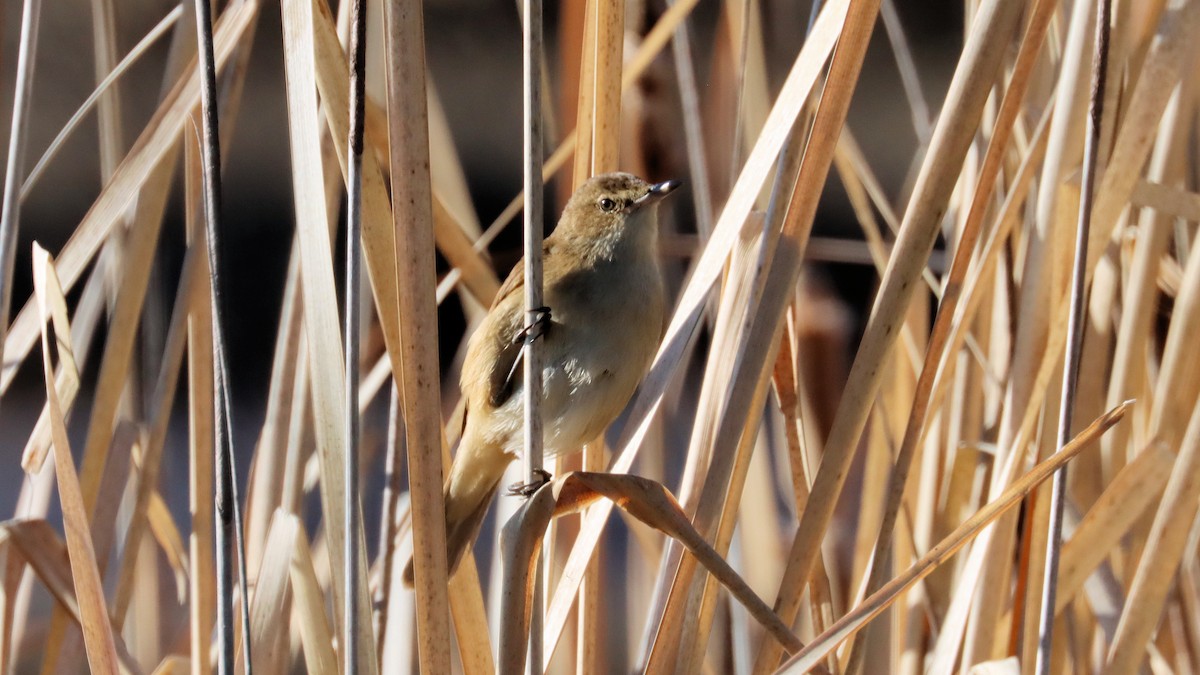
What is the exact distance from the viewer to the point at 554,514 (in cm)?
100

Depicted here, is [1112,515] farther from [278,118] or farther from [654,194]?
[278,118]

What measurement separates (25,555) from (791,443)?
0.91m

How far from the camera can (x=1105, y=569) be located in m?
1.37

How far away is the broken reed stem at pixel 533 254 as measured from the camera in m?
0.94

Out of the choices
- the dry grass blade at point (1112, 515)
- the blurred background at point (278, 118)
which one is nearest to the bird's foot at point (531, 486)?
the dry grass blade at point (1112, 515)

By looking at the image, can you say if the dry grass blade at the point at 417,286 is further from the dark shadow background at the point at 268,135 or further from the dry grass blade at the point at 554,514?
the dark shadow background at the point at 268,135

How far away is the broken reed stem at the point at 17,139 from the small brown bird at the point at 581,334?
59 centimetres

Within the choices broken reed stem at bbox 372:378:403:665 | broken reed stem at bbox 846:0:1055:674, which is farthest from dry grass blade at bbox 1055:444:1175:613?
broken reed stem at bbox 372:378:403:665

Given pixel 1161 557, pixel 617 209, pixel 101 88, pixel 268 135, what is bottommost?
pixel 1161 557

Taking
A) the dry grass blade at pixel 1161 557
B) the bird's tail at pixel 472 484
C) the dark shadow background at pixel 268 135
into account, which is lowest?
the dry grass blade at pixel 1161 557

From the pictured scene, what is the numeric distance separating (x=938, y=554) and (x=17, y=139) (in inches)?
40.7

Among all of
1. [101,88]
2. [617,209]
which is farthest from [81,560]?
[617,209]

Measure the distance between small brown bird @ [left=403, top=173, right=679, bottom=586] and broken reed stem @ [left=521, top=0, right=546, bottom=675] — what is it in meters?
0.38

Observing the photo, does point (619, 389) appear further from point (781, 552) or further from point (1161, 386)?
point (1161, 386)
